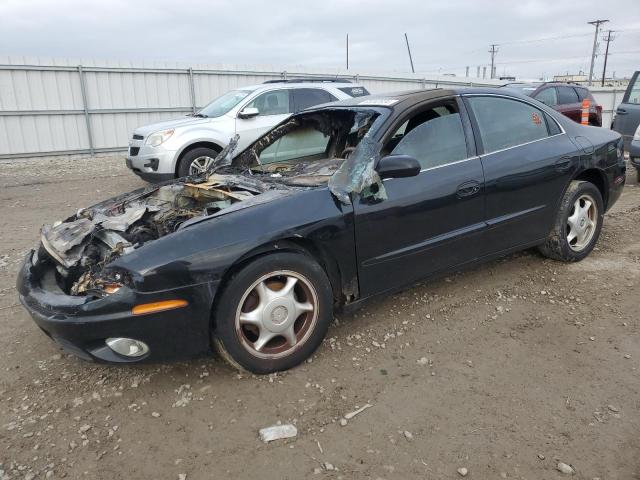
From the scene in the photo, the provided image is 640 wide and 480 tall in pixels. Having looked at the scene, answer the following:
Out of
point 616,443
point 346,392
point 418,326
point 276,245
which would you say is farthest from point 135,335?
point 616,443

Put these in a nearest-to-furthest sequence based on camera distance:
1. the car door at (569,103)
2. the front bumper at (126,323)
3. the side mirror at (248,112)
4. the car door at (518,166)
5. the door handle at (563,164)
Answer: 1. the front bumper at (126,323)
2. the car door at (518,166)
3. the door handle at (563,164)
4. the side mirror at (248,112)
5. the car door at (569,103)

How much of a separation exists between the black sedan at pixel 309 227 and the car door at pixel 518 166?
0.04ft

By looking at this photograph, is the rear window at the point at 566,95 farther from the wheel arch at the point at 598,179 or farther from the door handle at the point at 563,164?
the door handle at the point at 563,164

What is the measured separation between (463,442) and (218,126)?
6.81 meters

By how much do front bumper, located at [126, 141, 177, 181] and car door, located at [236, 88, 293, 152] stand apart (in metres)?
1.21

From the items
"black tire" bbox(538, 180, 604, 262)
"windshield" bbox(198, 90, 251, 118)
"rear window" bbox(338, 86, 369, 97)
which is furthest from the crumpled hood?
"black tire" bbox(538, 180, 604, 262)

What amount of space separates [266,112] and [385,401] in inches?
267

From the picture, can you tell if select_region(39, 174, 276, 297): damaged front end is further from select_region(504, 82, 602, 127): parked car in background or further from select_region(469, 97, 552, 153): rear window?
select_region(504, 82, 602, 127): parked car in background

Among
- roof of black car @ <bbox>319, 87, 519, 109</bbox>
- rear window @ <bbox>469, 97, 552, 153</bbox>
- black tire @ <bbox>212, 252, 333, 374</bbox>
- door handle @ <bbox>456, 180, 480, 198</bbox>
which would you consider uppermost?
roof of black car @ <bbox>319, 87, 519, 109</bbox>

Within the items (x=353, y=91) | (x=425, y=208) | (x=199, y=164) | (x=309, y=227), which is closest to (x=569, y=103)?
(x=353, y=91)

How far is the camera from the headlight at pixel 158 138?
7.77 m

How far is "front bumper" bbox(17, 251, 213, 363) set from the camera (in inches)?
97.4

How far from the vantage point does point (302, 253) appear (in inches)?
114

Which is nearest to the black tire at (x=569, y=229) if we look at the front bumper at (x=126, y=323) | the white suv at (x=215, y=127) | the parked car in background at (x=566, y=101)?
the front bumper at (x=126, y=323)
